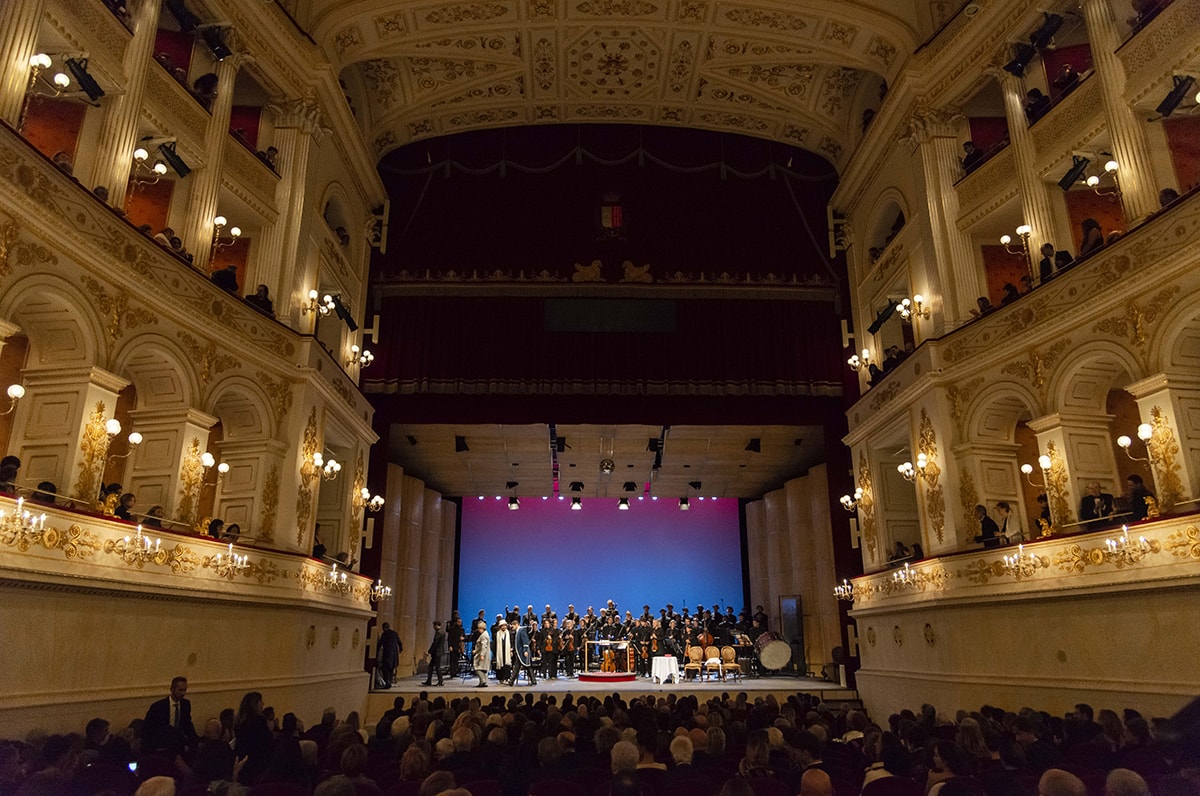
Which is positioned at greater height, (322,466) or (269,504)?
(322,466)

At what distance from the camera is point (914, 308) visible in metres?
15.1

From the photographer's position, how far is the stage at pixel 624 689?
16.0 m

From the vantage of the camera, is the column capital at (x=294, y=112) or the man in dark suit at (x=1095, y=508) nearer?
the man in dark suit at (x=1095, y=508)

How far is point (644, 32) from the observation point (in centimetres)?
1775

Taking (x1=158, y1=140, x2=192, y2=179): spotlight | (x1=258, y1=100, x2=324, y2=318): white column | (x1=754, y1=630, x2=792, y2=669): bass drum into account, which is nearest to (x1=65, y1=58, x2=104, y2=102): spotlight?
(x1=158, y1=140, x2=192, y2=179): spotlight

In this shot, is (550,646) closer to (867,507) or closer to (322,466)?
A: (322,466)

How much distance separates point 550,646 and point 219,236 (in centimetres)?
1220

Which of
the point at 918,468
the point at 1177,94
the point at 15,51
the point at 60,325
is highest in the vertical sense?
the point at 1177,94

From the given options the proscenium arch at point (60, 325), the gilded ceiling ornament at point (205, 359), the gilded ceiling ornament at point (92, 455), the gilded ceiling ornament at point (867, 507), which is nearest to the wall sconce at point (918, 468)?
the gilded ceiling ornament at point (867, 507)

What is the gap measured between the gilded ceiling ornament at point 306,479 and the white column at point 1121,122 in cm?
1284

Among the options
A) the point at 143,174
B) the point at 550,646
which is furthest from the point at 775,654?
the point at 143,174

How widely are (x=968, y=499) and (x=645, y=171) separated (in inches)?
475

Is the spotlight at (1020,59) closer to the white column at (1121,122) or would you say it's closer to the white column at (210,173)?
the white column at (1121,122)

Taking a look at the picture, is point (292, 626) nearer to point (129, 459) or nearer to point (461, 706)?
point (129, 459)
